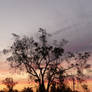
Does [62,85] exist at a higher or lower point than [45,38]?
lower

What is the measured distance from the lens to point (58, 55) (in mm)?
49625

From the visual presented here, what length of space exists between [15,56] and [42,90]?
8969 millimetres

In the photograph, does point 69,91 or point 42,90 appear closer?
point 42,90

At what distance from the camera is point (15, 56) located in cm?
4912

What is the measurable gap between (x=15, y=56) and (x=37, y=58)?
462cm

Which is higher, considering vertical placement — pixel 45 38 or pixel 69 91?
pixel 45 38

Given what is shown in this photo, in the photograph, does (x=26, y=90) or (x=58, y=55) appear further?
(x=26, y=90)

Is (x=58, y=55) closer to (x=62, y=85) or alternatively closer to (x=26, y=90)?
(x=62, y=85)

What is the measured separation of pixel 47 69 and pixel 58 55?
3.92m

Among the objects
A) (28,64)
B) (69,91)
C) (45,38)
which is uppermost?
(45,38)

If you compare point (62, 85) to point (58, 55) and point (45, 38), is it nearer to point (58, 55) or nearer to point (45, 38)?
point (58, 55)

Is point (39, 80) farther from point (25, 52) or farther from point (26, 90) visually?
point (26, 90)

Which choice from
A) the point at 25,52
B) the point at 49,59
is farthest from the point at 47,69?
the point at 25,52

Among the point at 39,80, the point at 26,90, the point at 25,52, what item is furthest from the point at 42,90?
the point at 26,90
